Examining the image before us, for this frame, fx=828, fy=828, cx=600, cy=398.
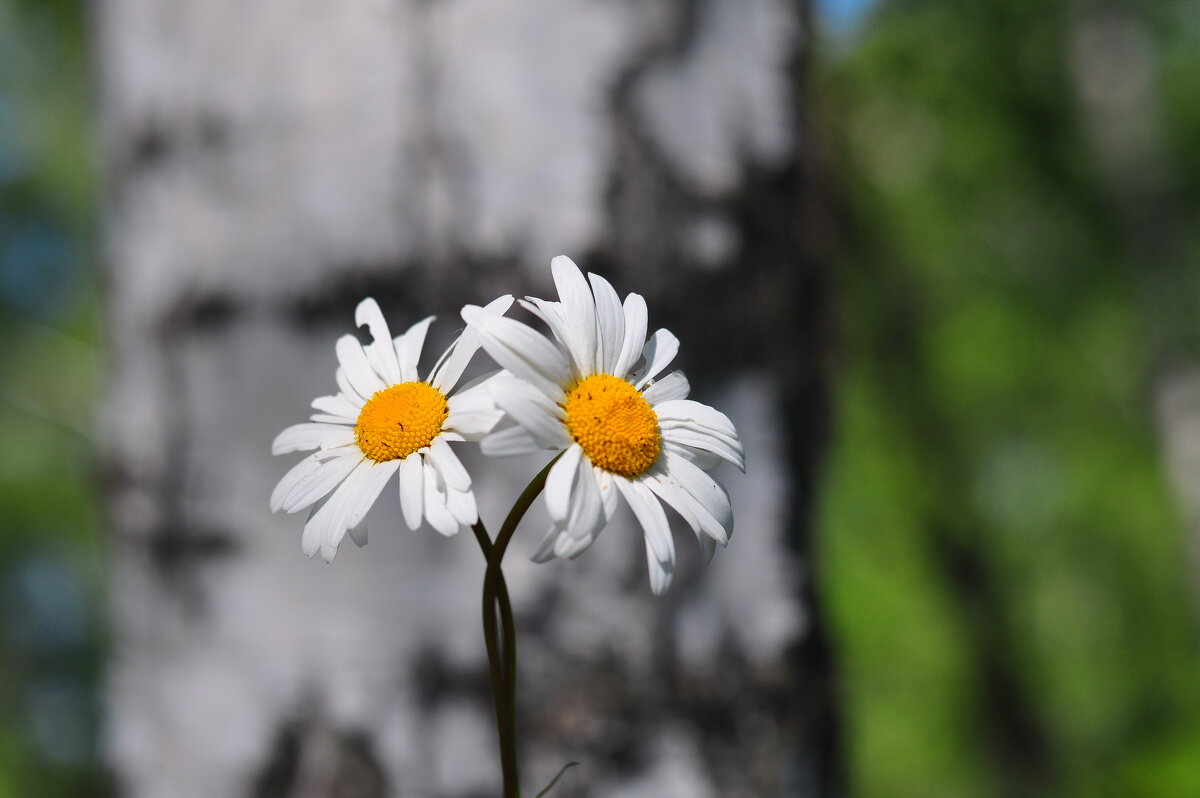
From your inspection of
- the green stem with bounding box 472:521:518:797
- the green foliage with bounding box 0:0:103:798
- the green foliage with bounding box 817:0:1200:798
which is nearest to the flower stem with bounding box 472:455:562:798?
the green stem with bounding box 472:521:518:797

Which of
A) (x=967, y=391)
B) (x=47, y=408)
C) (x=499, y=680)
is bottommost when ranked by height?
(x=499, y=680)

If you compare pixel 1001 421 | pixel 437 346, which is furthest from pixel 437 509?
pixel 1001 421

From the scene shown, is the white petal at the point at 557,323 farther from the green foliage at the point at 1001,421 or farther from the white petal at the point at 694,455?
the green foliage at the point at 1001,421

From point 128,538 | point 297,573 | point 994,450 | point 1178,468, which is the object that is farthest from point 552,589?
point 994,450

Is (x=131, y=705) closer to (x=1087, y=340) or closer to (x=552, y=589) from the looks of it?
(x=552, y=589)

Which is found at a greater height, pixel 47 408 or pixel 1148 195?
pixel 1148 195

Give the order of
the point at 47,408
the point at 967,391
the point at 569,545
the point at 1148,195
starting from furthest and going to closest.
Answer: the point at 47,408
the point at 967,391
the point at 1148,195
the point at 569,545

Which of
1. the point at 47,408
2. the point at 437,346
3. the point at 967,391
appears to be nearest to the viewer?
the point at 437,346

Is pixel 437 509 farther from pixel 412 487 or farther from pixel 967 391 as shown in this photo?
pixel 967 391
